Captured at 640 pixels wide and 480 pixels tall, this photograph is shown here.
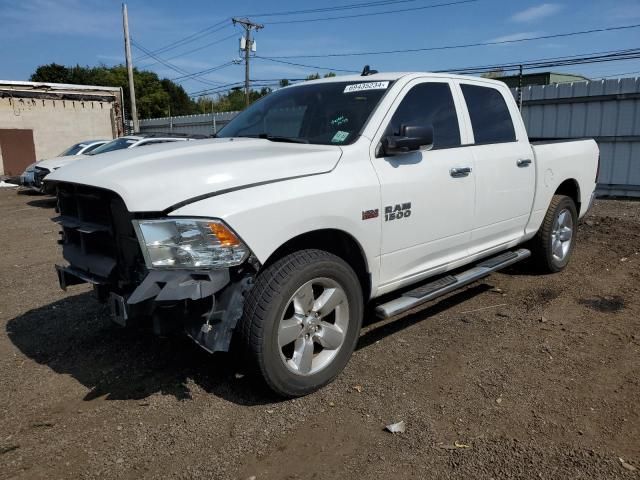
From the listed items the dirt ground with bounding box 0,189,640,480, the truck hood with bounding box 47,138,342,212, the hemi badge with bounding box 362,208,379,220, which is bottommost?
the dirt ground with bounding box 0,189,640,480

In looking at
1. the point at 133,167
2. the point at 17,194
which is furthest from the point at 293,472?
the point at 17,194

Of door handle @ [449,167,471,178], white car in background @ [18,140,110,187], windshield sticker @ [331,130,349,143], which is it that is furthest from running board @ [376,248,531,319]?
white car in background @ [18,140,110,187]

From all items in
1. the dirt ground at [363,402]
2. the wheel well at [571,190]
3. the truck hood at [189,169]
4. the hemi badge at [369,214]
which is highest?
the truck hood at [189,169]

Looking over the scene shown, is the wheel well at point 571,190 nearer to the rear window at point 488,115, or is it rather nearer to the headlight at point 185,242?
the rear window at point 488,115

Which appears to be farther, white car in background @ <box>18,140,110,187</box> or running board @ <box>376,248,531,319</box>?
white car in background @ <box>18,140,110,187</box>

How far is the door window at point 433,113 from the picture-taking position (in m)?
4.06

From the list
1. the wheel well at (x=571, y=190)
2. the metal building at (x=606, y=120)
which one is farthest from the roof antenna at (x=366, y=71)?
the metal building at (x=606, y=120)

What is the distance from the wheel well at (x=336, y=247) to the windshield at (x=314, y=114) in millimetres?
657

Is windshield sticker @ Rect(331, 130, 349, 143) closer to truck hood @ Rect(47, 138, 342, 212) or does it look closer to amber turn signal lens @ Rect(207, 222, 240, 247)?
truck hood @ Rect(47, 138, 342, 212)

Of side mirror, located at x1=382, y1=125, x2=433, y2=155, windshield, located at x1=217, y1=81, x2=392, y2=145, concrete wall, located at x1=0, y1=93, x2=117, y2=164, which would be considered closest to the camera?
side mirror, located at x1=382, y1=125, x2=433, y2=155

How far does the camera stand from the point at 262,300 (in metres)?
3.05

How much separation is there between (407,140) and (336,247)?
2.82 ft

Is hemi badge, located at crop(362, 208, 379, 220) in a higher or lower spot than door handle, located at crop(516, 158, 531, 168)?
lower

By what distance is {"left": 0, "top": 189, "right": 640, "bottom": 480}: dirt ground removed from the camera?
2787mm
